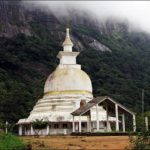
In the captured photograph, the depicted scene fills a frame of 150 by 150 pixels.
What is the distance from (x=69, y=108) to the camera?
171 ft

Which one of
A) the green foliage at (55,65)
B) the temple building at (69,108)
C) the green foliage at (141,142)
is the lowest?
Result: the green foliage at (141,142)

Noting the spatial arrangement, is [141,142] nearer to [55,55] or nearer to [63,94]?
[63,94]

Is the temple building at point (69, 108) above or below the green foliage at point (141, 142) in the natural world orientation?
above

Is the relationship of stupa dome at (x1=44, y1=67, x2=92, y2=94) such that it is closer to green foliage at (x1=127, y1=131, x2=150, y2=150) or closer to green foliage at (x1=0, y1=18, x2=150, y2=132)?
green foliage at (x1=0, y1=18, x2=150, y2=132)

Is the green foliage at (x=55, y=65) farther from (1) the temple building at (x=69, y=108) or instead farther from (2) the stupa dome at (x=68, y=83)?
(2) the stupa dome at (x=68, y=83)

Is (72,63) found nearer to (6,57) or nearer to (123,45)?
(6,57)

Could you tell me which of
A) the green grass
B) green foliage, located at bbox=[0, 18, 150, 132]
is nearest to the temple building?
green foliage, located at bbox=[0, 18, 150, 132]

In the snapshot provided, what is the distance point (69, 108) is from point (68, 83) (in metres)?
3.45

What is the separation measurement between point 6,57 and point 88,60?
24598mm

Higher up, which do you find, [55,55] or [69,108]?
[55,55]

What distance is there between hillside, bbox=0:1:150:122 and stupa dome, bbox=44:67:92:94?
74.8 ft

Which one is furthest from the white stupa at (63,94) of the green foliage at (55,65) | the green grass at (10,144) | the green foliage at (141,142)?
the green foliage at (141,142)

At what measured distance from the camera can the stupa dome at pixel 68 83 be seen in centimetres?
5441

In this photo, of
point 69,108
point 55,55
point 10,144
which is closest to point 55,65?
point 55,55
